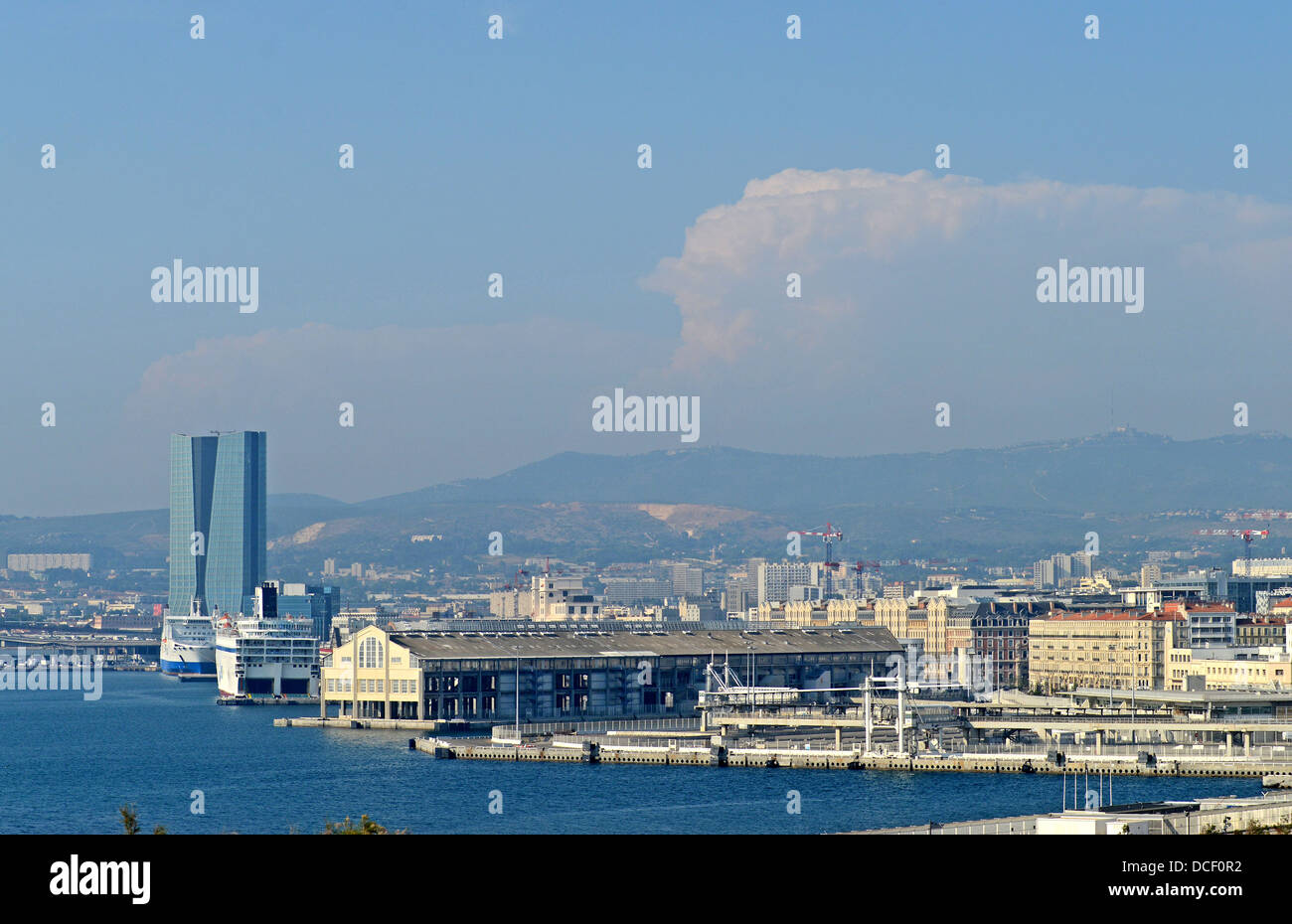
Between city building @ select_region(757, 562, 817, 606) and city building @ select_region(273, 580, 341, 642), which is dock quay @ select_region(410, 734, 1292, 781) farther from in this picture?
city building @ select_region(757, 562, 817, 606)

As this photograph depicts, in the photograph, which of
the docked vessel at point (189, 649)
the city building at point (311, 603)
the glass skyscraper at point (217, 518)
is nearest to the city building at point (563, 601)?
the city building at point (311, 603)

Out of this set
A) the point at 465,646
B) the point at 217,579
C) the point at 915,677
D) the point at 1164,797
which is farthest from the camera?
the point at 217,579

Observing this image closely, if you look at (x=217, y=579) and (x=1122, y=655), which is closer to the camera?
(x=1122, y=655)

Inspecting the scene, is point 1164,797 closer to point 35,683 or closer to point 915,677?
point 915,677
